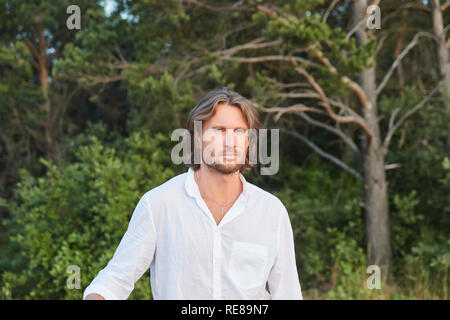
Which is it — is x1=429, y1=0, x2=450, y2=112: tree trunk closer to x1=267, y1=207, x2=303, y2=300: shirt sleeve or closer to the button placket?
x1=267, y1=207, x2=303, y2=300: shirt sleeve

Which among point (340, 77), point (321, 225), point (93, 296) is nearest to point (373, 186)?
point (321, 225)

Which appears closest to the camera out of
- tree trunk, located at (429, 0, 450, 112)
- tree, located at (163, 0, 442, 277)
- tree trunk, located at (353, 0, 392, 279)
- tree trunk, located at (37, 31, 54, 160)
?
tree, located at (163, 0, 442, 277)

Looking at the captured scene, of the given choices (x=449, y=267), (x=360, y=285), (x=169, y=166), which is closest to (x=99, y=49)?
(x=169, y=166)

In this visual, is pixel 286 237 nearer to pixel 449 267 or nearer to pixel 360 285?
pixel 360 285

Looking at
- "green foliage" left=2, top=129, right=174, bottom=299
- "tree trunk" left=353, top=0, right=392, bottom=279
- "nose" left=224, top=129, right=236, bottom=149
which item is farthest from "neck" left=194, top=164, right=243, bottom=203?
"tree trunk" left=353, top=0, right=392, bottom=279

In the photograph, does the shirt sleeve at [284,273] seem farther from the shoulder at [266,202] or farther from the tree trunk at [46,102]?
the tree trunk at [46,102]

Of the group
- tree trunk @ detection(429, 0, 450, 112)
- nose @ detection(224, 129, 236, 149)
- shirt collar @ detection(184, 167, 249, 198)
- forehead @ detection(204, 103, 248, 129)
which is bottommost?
shirt collar @ detection(184, 167, 249, 198)

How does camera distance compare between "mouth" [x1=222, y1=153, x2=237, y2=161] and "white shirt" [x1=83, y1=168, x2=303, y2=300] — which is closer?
"white shirt" [x1=83, y1=168, x2=303, y2=300]

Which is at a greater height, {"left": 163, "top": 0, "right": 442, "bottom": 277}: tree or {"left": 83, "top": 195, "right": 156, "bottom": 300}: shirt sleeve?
{"left": 163, "top": 0, "right": 442, "bottom": 277}: tree

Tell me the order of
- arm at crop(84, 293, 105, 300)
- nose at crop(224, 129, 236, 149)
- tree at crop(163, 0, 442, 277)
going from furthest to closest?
tree at crop(163, 0, 442, 277)
nose at crop(224, 129, 236, 149)
arm at crop(84, 293, 105, 300)

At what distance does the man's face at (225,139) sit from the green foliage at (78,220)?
4717 millimetres

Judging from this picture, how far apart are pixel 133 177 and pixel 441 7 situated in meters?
6.42

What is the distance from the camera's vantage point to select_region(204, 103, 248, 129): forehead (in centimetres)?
207

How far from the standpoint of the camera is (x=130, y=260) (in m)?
1.89
